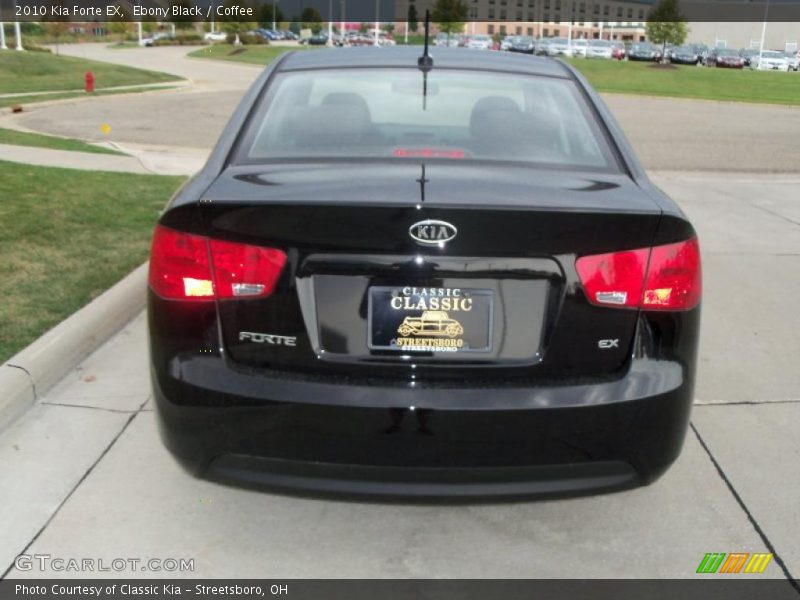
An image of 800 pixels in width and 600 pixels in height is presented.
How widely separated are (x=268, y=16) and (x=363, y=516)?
12874 cm

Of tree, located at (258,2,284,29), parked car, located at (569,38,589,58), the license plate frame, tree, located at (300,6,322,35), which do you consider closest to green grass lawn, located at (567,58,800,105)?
parked car, located at (569,38,589,58)

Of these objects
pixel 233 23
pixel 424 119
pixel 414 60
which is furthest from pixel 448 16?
pixel 424 119

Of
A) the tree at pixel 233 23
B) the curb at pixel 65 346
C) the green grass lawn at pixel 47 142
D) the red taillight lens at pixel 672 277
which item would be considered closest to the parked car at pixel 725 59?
the tree at pixel 233 23

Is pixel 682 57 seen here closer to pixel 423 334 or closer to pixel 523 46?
pixel 523 46

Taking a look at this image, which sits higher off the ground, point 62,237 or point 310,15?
point 310,15

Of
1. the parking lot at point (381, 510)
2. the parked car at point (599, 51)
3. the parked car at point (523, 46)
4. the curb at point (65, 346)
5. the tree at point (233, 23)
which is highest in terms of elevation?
the tree at point (233, 23)

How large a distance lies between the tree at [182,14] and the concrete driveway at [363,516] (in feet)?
298

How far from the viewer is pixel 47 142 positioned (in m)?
13.4

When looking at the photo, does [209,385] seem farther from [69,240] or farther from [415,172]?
[69,240]

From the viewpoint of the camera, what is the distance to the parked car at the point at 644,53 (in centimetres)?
6278

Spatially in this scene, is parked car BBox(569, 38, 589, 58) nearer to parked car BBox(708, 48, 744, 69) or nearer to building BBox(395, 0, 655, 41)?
parked car BBox(708, 48, 744, 69)

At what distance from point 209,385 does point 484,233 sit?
3.09 ft

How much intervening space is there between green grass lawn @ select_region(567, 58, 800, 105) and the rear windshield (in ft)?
99.3
